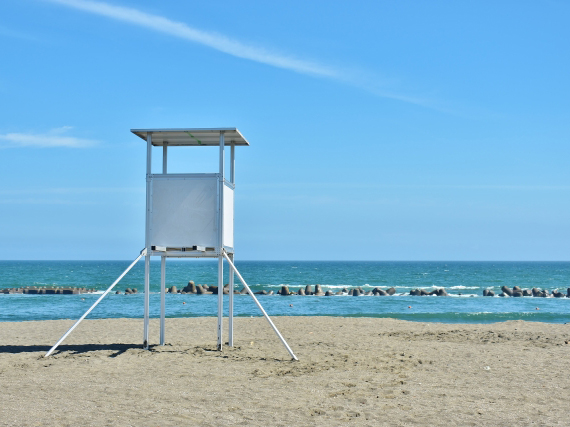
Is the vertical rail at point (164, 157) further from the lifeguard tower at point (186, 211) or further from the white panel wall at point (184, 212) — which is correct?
the white panel wall at point (184, 212)

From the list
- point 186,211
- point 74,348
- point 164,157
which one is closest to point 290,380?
point 186,211

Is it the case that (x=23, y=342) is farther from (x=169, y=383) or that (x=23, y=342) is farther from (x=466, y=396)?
(x=466, y=396)

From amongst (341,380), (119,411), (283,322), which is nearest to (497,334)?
(283,322)

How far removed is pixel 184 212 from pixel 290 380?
4620mm

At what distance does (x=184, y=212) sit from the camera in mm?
13109

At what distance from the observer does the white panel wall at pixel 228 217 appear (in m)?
13.4

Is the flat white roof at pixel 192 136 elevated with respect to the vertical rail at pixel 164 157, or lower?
elevated

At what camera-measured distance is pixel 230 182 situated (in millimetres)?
14117

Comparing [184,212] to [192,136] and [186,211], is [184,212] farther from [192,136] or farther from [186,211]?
[192,136]

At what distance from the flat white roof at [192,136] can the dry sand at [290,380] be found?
4654mm

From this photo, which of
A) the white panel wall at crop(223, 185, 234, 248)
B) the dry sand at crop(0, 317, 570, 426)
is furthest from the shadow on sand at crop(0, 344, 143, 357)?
the white panel wall at crop(223, 185, 234, 248)

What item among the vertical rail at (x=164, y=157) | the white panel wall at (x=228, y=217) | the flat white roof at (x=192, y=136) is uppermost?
the flat white roof at (x=192, y=136)

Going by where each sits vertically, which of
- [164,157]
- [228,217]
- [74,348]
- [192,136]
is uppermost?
[192,136]

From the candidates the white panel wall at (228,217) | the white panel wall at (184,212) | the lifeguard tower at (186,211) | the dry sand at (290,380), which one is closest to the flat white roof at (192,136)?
the lifeguard tower at (186,211)
